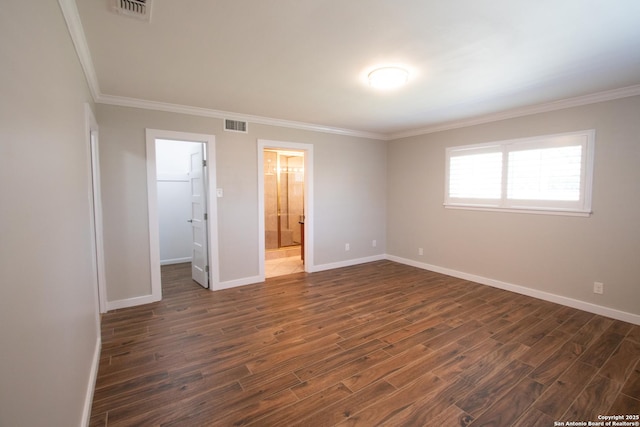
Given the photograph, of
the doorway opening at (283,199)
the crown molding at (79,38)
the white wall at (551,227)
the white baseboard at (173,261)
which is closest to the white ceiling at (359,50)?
the crown molding at (79,38)

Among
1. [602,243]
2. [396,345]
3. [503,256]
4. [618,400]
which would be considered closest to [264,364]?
[396,345]

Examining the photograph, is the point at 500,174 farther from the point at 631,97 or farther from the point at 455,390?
the point at 455,390

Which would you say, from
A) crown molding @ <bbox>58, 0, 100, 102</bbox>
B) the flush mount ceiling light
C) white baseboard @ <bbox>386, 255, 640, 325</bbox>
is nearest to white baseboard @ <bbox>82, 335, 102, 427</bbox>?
Result: crown molding @ <bbox>58, 0, 100, 102</bbox>

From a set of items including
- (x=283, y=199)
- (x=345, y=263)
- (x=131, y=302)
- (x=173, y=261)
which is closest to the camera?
(x=131, y=302)

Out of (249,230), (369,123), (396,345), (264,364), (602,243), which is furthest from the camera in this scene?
(369,123)

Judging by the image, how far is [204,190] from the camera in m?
4.34

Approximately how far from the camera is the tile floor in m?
5.40

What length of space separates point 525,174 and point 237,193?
4220mm

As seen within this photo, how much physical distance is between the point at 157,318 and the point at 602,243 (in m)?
5.40

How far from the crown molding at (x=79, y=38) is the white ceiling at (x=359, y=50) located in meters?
0.05

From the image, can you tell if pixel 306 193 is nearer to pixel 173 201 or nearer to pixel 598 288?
pixel 173 201

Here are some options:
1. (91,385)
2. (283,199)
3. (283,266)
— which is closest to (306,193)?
(283,266)

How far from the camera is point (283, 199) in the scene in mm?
8047

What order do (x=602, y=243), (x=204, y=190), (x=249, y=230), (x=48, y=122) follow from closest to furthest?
(x=48, y=122) → (x=602, y=243) → (x=204, y=190) → (x=249, y=230)
